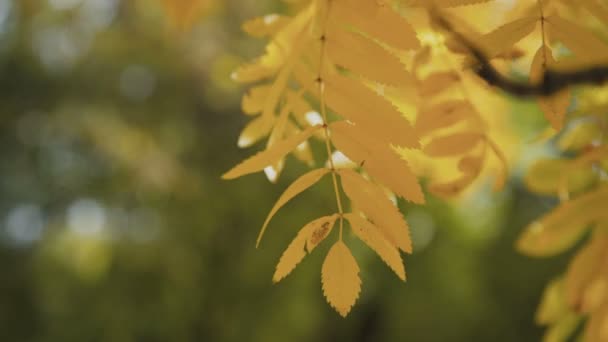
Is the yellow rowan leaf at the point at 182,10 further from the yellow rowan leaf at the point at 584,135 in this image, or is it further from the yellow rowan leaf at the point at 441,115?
the yellow rowan leaf at the point at 584,135

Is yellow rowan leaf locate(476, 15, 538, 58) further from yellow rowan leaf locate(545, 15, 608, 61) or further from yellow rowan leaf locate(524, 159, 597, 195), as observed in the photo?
yellow rowan leaf locate(524, 159, 597, 195)

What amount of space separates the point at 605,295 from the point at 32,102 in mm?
4512

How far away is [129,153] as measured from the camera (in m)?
4.29

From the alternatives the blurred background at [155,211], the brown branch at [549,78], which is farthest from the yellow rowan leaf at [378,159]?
the blurred background at [155,211]

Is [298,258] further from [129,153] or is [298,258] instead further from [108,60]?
[108,60]

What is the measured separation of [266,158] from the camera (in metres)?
0.61

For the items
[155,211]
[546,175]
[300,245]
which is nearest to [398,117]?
[300,245]

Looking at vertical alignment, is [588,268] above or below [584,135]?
below

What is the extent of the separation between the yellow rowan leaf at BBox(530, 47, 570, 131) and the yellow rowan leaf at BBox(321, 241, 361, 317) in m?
0.21

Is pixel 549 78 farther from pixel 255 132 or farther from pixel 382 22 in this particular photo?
pixel 255 132

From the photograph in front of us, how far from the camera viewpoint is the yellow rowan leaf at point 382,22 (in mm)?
627

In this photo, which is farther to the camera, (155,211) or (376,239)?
(155,211)

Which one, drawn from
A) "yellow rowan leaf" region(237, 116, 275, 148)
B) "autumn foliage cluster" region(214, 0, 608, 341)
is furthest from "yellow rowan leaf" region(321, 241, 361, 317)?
"yellow rowan leaf" region(237, 116, 275, 148)

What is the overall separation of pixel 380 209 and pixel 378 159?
4 centimetres
